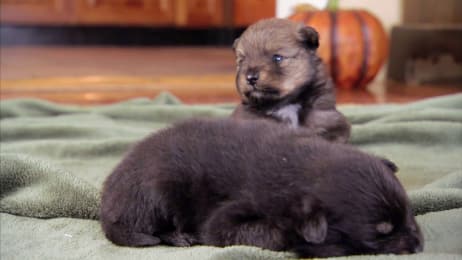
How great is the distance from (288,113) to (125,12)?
4748 millimetres

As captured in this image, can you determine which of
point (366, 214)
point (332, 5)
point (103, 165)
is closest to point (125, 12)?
point (332, 5)

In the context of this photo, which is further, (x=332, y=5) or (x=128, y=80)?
(x=128, y=80)

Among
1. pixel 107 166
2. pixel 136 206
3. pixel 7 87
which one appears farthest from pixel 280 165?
pixel 7 87

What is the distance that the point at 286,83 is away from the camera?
155 cm

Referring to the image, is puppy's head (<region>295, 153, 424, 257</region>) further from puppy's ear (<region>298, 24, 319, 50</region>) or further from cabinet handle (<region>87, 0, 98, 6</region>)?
cabinet handle (<region>87, 0, 98, 6</region>)

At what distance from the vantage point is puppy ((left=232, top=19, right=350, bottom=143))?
152cm

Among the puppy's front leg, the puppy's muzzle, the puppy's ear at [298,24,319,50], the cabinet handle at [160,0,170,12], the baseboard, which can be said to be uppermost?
the puppy's ear at [298,24,319,50]

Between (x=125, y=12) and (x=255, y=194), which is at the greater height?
(x=255, y=194)

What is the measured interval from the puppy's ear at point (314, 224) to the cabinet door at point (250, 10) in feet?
17.3

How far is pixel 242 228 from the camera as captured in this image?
3.62ft

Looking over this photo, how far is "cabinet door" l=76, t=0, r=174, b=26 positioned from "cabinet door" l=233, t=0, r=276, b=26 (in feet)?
2.08

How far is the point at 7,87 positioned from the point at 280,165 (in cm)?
270

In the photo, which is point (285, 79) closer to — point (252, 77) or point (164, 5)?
point (252, 77)

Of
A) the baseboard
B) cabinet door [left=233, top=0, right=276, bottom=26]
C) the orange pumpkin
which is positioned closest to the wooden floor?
the orange pumpkin
